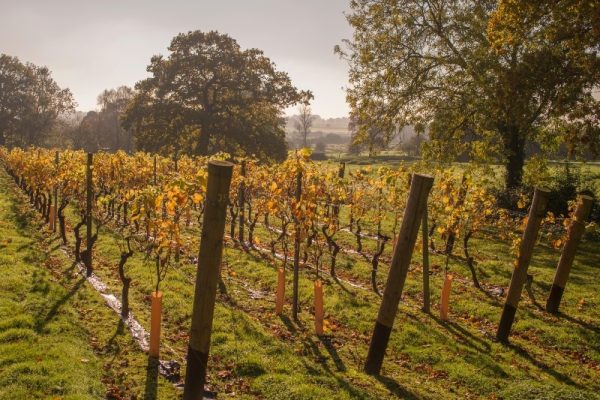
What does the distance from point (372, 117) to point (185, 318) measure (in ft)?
54.8

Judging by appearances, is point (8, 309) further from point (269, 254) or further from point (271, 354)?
point (269, 254)

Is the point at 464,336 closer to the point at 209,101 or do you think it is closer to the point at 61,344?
the point at 61,344

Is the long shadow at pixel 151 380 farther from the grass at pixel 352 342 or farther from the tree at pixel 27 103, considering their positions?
the tree at pixel 27 103

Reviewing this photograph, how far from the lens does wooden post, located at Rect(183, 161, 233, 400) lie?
206 inches

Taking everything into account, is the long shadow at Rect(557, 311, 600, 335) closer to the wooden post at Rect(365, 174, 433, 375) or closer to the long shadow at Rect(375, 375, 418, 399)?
the long shadow at Rect(375, 375, 418, 399)

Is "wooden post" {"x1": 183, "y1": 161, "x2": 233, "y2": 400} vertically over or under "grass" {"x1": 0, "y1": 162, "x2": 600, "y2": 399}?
over

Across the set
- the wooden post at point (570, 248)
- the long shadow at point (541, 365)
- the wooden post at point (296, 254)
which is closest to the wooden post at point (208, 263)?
the wooden post at point (296, 254)

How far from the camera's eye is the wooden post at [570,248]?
9.79m

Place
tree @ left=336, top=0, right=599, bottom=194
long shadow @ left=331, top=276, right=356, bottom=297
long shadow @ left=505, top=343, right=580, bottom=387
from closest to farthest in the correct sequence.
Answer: long shadow @ left=505, top=343, right=580, bottom=387 < long shadow @ left=331, top=276, right=356, bottom=297 < tree @ left=336, top=0, right=599, bottom=194

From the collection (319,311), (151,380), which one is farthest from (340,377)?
(151,380)

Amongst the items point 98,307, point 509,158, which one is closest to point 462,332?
point 98,307

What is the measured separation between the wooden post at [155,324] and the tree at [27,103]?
80597mm

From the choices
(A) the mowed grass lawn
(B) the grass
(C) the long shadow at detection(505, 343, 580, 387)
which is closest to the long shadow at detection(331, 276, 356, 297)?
(B) the grass

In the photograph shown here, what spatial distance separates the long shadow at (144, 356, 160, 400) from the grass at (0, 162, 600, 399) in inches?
1.1
